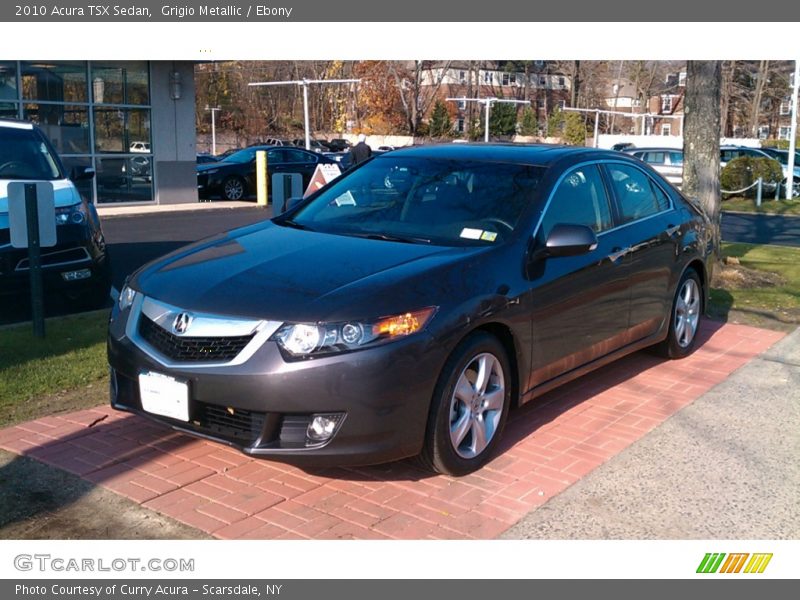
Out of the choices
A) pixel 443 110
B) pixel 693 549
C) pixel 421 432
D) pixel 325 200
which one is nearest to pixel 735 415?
pixel 693 549

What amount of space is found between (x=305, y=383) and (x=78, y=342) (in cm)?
342

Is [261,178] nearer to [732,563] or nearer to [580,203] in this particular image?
[580,203]

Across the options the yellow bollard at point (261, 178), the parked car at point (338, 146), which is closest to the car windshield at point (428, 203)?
the yellow bollard at point (261, 178)

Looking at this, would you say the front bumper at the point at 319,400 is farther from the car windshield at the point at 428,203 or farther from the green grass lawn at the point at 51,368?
the green grass lawn at the point at 51,368

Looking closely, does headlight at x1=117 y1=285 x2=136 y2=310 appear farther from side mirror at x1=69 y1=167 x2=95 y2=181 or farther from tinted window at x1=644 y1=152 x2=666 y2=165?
tinted window at x1=644 y1=152 x2=666 y2=165

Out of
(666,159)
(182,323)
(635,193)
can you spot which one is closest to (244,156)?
(666,159)

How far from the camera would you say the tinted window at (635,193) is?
20.1 ft

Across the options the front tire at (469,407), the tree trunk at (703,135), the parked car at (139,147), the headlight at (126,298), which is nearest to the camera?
the front tire at (469,407)

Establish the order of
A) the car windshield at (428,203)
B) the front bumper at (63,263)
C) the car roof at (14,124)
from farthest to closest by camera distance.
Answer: the car roof at (14,124) → the front bumper at (63,263) → the car windshield at (428,203)

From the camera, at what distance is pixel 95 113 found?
61.3 feet

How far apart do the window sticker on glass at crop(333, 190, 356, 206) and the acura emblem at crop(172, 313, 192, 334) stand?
5.69ft

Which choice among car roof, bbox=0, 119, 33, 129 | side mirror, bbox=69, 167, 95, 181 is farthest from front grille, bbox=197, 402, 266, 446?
car roof, bbox=0, 119, 33, 129

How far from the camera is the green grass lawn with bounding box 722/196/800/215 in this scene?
22172 mm

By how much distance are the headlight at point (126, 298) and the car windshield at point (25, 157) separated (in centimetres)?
421
